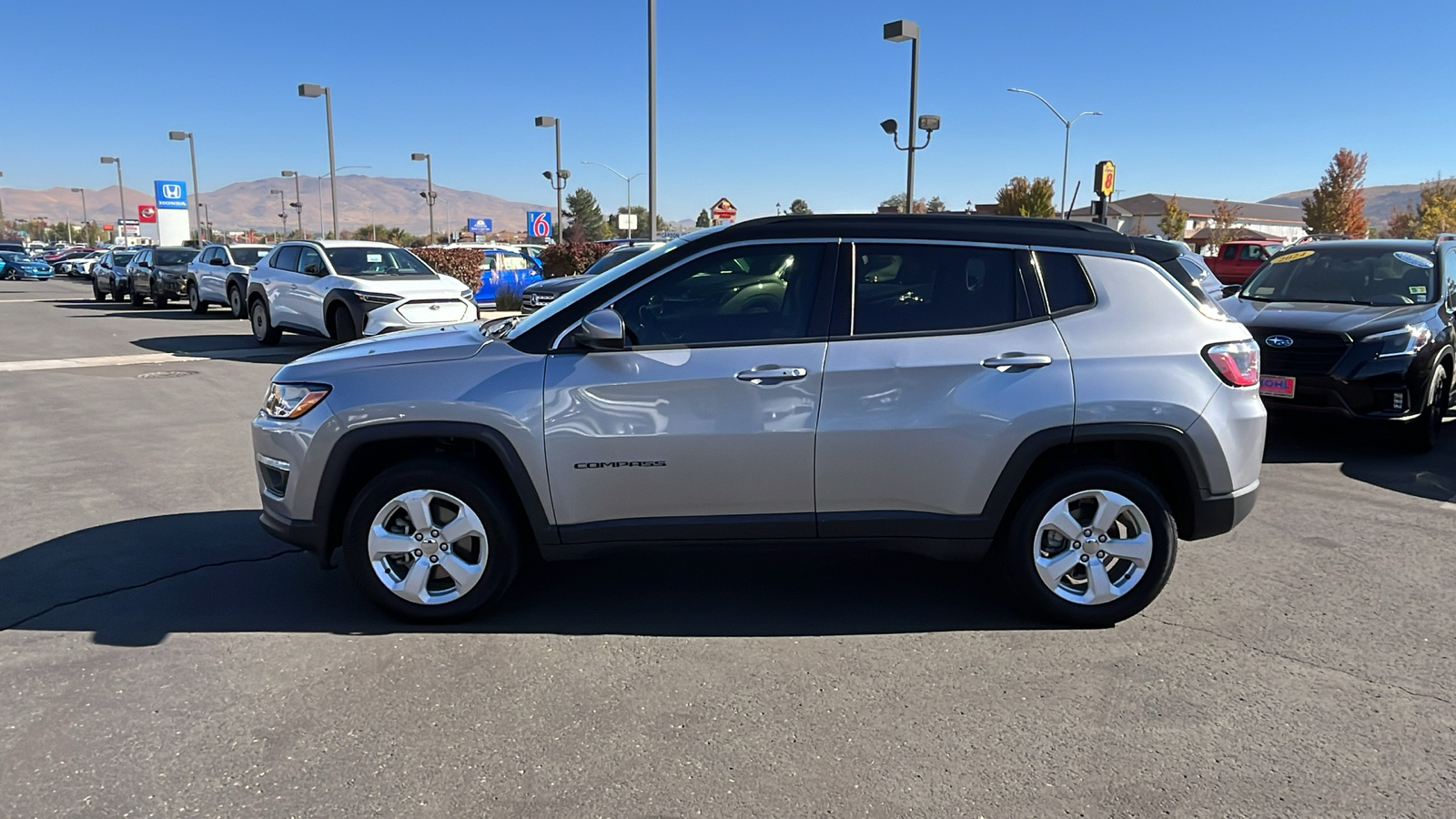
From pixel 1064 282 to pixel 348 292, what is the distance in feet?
37.9

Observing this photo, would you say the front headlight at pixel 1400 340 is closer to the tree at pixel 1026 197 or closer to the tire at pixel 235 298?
the tire at pixel 235 298

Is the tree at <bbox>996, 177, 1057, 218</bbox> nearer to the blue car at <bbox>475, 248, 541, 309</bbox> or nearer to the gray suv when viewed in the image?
the blue car at <bbox>475, 248, 541, 309</bbox>

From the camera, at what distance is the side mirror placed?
399 cm

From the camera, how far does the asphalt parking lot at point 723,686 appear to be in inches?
122

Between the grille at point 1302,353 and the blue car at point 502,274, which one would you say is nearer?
the grille at point 1302,353

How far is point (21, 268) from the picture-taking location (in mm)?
44625

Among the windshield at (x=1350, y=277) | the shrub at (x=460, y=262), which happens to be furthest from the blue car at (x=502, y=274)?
the windshield at (x=1350, y=277)

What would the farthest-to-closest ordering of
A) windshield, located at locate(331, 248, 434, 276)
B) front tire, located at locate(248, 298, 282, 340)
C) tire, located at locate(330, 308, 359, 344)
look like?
front tire, located at locate(248, 298, 282, 340)
windshield, located at locate(331, 248, 434, 276)
tire, located at locate(330, 308, 359, 344)

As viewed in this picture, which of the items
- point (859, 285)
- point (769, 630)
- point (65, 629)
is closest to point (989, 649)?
point (769, 630)

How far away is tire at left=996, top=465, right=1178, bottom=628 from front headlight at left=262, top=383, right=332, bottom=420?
3034mm

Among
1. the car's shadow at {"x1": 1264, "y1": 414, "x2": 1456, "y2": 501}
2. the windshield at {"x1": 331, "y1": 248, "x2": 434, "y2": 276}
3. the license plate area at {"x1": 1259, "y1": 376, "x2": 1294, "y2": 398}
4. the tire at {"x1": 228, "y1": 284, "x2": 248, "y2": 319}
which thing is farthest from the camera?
the tire at {"x1": 228, "y1": 284, "x2": 248, "y2": 319}

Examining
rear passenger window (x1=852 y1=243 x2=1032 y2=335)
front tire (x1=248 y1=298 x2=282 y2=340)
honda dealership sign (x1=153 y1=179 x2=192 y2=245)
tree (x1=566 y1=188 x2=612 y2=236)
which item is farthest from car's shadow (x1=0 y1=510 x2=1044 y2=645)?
tree (x1=566 y1=188 x2=612 y2=236)

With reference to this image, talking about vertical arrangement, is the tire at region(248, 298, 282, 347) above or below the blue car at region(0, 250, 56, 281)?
below

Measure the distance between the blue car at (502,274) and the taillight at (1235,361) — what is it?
19236mm
